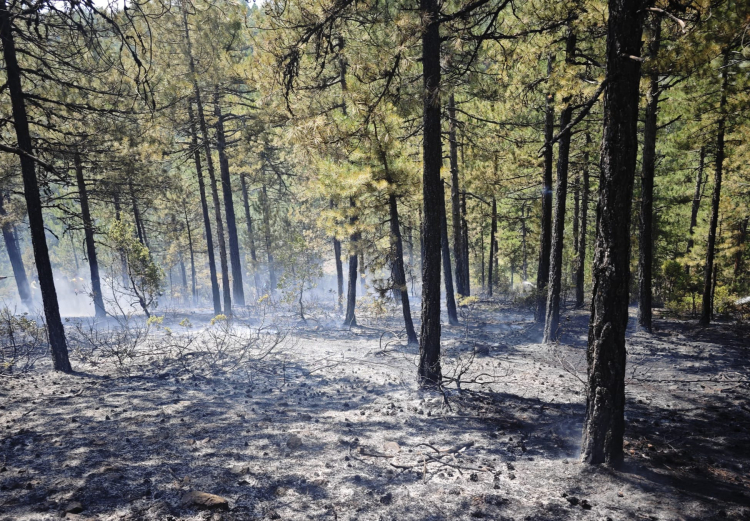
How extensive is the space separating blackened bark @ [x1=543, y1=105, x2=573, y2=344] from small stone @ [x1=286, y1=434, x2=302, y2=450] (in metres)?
8.50

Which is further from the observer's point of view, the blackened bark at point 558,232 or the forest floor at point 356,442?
the blackened bark at point 558,232

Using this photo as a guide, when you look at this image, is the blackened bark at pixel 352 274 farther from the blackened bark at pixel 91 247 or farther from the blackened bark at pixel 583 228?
the blackened bark at pixel 91 247

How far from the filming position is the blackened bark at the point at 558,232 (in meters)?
10.5

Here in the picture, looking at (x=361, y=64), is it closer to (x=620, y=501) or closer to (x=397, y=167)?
(x=397, y=167)

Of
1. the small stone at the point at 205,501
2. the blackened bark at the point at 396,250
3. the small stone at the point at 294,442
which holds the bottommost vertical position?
the small stone at the point at 294,442

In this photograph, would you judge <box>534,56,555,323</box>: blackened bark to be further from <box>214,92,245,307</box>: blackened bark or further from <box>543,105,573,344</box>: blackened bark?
<box>214,92,245,307</box>: blackened bark

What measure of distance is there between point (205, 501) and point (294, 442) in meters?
1.74

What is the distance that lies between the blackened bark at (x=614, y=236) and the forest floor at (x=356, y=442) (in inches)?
25.4

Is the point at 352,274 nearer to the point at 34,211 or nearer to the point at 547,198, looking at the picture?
the point at 547,198

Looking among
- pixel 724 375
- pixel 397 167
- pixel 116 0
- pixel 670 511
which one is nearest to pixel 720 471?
pixel 670 511

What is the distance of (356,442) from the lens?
549cm

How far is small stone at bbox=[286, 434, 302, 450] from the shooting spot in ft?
17.3

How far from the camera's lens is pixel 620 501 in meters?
3.83

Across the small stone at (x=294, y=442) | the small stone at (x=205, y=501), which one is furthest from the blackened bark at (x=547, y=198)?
the small stone at (x=205, y=501)
